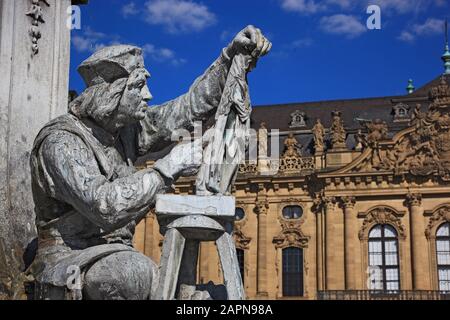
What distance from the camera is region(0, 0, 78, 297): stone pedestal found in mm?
2809

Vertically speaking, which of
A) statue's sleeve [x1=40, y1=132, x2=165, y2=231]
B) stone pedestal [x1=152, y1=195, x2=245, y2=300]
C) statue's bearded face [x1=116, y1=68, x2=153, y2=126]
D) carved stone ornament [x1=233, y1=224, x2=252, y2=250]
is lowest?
stone pedestal [x1=152, y1=195, x2=245, y2=300]

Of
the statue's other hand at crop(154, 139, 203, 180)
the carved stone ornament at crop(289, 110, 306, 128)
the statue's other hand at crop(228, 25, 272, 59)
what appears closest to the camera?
the statue's other hand at crop(154, 139, 203, 180)

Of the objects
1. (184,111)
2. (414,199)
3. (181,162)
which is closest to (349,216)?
(414,199)

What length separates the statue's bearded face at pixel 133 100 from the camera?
2.61 m

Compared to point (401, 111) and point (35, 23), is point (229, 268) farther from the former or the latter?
point (401, 111)

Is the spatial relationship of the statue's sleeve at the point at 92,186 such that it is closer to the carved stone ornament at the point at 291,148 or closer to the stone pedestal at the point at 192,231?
the stone pedestal at the point at 192,231

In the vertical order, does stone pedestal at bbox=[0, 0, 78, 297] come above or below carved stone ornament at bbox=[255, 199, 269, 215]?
below

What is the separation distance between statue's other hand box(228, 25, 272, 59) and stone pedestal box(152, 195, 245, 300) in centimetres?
58

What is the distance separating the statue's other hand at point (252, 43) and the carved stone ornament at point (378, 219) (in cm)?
2850

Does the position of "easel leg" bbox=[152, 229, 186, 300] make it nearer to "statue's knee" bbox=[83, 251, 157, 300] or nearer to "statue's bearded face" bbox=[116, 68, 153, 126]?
"statue's knee" bbox=[83, 251, 157, 300]

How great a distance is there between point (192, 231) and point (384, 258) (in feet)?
94.2

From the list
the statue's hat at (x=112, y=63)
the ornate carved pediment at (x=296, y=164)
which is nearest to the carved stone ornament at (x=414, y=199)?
the ornate carved pediment at (x=296, y=164)

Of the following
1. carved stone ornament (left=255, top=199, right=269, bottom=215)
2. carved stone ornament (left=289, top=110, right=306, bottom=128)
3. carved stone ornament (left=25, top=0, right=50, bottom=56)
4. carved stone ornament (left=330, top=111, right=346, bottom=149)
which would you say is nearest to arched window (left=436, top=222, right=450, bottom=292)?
carved stone ornament (left=330, top=111, right=346, bottom=149)

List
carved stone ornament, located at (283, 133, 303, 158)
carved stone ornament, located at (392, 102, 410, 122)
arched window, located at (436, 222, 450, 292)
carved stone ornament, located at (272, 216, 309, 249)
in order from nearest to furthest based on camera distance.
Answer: arched window, located at (436, 222, 450, 292) → carved stone ornament, located at (272, 216, 309, 249) → carved stone ornament, located at (283, 133, 303, 158) → carved stone ornament, located at (392, 102, 410, 122)
